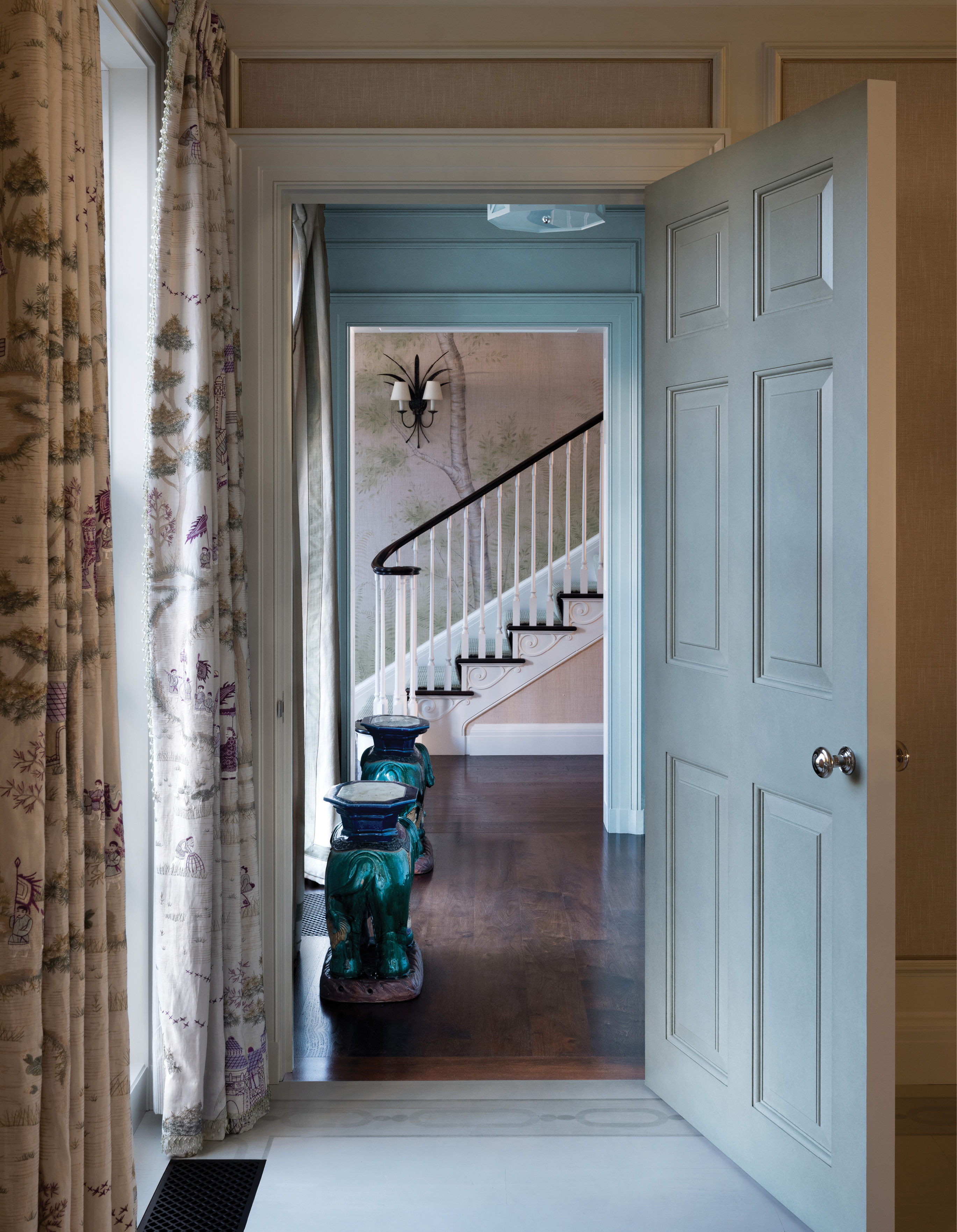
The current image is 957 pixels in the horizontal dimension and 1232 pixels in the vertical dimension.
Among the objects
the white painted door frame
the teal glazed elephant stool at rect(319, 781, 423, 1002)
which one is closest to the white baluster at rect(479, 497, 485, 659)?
the teal glazed elephant stool at rect(319, 781, 423, 1002)

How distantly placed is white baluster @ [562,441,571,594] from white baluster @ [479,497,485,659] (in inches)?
22.3

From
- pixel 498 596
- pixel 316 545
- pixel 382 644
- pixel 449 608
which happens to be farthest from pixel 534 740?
pixel 316 545

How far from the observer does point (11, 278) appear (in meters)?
1.27

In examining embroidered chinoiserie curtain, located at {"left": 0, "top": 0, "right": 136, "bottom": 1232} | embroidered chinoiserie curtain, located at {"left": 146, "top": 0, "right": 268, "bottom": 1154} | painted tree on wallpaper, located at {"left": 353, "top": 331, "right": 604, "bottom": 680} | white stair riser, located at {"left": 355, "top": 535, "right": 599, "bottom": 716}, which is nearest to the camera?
embroidered chinoiserie curtain, located at {"left": 0, "top": 0, "right": 136, "bottom": 1232}

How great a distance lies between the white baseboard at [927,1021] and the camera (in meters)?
2.54

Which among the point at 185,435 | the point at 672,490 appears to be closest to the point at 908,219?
the point at 672,490

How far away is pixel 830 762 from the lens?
1.83 m

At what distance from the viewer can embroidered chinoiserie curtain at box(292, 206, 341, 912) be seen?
374 centimetres

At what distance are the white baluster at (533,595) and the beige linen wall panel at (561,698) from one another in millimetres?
381

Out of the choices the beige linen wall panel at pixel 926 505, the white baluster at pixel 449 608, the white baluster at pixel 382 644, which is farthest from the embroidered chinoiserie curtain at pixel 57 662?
the white baluster at pixel 449 608

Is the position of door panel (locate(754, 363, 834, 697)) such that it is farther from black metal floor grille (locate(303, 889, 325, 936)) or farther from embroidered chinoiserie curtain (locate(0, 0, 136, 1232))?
black metal floor grille (locate(303, 889, 325, 936))

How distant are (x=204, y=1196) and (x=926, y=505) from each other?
7.91 ft

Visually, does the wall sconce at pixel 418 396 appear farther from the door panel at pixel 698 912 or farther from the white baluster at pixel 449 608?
the door panel at pixel 698 912

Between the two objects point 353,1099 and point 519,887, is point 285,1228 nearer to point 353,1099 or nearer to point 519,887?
point 353,1099
